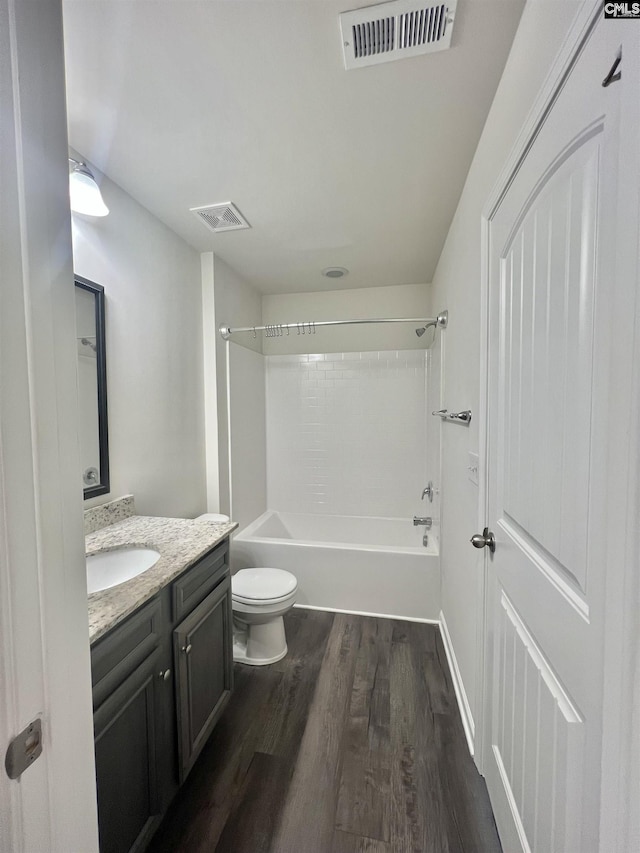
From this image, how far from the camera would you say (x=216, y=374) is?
2.43m

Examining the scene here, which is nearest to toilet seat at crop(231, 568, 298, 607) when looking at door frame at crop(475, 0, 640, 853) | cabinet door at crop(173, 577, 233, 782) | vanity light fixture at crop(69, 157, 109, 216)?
cabinet door at crop(173, 577, 233, 782)

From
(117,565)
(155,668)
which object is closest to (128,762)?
(155,668)

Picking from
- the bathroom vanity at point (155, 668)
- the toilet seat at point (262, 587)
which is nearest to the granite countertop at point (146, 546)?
the bathroom vanity at point (155, 668)

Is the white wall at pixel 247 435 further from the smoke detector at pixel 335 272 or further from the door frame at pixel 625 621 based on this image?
the door frame at pixel 625 621

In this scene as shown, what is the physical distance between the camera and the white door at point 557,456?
0.57m

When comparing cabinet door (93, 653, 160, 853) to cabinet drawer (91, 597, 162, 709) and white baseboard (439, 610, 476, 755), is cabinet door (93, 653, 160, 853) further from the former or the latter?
white baseboard (439, 610, 476, 755)

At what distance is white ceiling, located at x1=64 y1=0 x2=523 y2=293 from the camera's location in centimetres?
99

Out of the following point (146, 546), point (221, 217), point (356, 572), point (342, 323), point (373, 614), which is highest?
point (221, 217)

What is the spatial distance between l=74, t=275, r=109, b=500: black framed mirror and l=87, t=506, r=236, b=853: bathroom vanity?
0.27 metres

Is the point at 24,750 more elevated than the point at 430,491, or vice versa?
the point at 24,750

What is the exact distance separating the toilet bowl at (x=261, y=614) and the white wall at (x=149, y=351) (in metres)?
0.63

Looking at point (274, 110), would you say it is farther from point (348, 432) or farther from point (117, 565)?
point (348, 432)

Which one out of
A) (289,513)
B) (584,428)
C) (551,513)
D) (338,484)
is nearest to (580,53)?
(584,428)

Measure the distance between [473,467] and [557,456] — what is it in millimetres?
761
